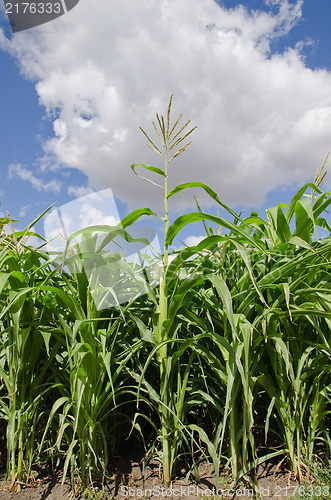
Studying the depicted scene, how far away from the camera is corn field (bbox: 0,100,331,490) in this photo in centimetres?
122

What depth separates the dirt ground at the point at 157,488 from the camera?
1.22 m

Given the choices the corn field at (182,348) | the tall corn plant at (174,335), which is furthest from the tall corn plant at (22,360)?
the tall corn plant at (174,335)

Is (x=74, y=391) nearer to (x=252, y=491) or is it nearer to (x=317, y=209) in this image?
(x=252, y=491)

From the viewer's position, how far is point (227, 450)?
1.32 metres

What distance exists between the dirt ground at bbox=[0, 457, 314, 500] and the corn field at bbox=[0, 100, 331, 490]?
41 mm

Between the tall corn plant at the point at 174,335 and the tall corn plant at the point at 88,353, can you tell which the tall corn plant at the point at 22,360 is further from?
the tall corn plant at the point at 174,335

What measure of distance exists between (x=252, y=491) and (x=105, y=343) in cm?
74

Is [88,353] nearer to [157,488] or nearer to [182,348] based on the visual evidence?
[182,348]

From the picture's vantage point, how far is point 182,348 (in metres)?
1.25

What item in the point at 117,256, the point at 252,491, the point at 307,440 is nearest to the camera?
the point at 252,491

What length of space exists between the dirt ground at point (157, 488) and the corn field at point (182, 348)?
0.04 metres

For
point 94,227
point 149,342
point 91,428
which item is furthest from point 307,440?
point 94,227

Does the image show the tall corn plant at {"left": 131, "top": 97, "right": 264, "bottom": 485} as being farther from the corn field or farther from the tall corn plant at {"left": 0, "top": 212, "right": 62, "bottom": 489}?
the tall corn plant at {"left": 0, "top": 212, "right": 62, "bottom": 489}

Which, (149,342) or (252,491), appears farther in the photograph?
(149,342)
